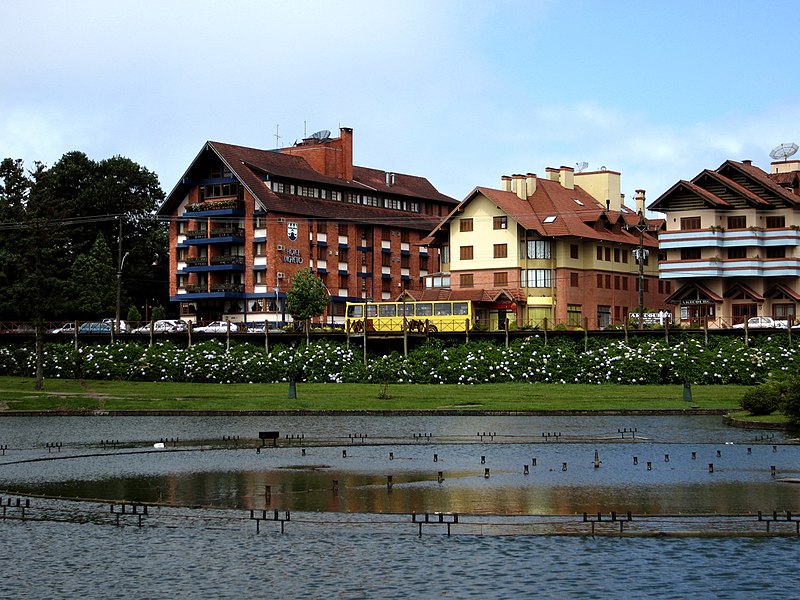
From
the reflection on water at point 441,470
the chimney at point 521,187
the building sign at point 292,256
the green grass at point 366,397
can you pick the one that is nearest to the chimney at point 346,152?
the building sign at point 292,256

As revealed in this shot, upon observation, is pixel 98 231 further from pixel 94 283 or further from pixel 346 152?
pixel 346 152

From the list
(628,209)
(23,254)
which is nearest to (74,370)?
(23,254)

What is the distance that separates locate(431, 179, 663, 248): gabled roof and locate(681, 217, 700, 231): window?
30.6ft

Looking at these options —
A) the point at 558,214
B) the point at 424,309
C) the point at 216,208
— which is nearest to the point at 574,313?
the point at 558,214

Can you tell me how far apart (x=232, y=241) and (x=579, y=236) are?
119 ft

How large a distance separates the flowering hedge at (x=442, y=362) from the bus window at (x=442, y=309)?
10609 mm

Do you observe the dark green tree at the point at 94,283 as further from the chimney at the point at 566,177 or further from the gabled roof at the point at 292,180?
the chimney at the point at 566,177

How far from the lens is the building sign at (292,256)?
424ft

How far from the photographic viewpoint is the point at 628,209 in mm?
138625

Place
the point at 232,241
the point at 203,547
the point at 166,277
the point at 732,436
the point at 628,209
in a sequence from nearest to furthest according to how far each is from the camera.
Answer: the point at 203,547 < the point at 732,436 < the point at 232,241 < the point at 628,209 < the point at 166,277

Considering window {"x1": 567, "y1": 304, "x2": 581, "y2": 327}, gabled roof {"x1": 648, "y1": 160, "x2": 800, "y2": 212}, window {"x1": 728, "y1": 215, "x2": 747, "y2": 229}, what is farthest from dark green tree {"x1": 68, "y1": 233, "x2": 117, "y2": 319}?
window {"x1": 728, "y1": 215, "x2": 747, "y2": 229}

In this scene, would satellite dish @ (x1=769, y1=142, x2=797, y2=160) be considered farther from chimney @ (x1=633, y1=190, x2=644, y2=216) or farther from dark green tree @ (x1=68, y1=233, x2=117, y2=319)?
dark green tree @ (x1=68, y1=233, x2=117, y2=319)

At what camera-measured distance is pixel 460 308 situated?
101500 mm

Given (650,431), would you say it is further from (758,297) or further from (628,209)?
(628,209)
